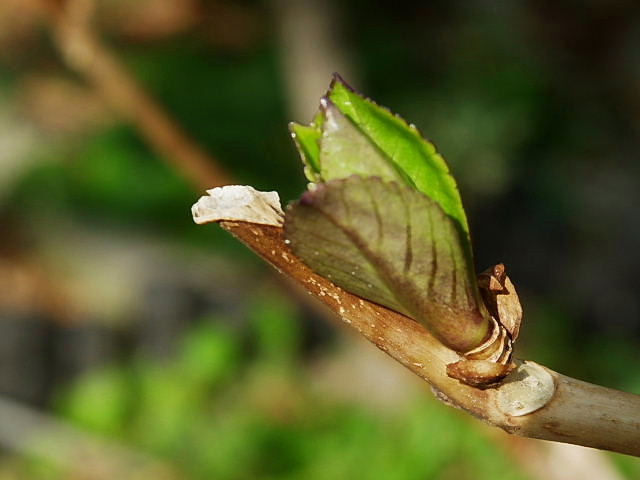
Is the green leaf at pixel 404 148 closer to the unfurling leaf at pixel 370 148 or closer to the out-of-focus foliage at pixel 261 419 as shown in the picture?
the unfurling leaf at pixel 370 148

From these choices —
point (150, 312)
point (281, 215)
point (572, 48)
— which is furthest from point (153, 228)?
point (281, 215)

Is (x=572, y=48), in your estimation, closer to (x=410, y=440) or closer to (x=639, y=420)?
(x=410, y=440)

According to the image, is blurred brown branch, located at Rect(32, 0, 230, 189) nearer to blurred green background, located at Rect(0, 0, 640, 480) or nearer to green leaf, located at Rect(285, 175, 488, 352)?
blurred green background, located at Rect(0, 0, 640, 480)

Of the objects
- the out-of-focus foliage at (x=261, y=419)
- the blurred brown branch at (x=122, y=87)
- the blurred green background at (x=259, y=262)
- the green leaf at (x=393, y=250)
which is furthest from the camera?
the blurred green background at (x=259, y=262)

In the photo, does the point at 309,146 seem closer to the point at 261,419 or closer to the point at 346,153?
the point at 346,153

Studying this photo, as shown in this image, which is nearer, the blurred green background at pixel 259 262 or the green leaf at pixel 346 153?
the green leaf at pixel 346 153

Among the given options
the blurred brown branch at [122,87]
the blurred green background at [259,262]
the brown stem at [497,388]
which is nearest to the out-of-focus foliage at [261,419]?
the blurred green background at [259,262]
